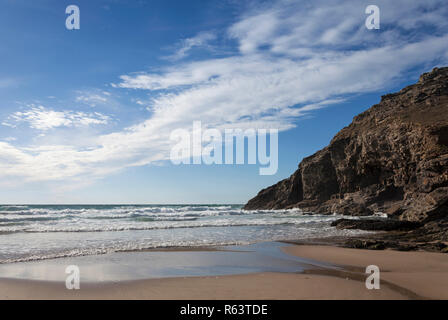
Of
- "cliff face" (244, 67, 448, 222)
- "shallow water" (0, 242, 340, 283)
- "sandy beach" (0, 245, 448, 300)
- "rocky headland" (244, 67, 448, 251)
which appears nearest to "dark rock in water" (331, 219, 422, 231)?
"rocky headland" (244, 67, 448, 251)

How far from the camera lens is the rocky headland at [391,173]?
15832mm

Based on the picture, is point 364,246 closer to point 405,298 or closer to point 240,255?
point 240,255

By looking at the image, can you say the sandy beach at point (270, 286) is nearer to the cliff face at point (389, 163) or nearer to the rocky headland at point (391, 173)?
the rocky headland at point (391, 173)

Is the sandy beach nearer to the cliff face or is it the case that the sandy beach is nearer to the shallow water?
the shallow water

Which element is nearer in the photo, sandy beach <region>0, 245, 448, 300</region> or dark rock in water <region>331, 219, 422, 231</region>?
sandy beach <region>0, 245, 448, 300</region>

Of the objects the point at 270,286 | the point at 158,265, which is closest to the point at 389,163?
the point at 158,265

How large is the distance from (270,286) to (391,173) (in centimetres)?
3597

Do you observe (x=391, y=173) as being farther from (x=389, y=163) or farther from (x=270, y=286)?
(x=270, y=286)

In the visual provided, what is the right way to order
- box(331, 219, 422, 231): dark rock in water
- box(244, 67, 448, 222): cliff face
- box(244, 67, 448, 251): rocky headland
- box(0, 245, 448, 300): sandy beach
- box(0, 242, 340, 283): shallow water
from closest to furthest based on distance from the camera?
box(0, 245, 448, 300): sandy beach
box(0, 242, 340, 283): shallow water
box(244, 67, 448, 251): rocky headland
box(331, 219, 422, 231): dark rock in water
box(244, 67, 448, 222): cliff face

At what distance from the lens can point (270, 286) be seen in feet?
20.7

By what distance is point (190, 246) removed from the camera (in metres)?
12.7

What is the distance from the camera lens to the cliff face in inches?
788

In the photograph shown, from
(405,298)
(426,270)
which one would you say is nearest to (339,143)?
(426,270)
